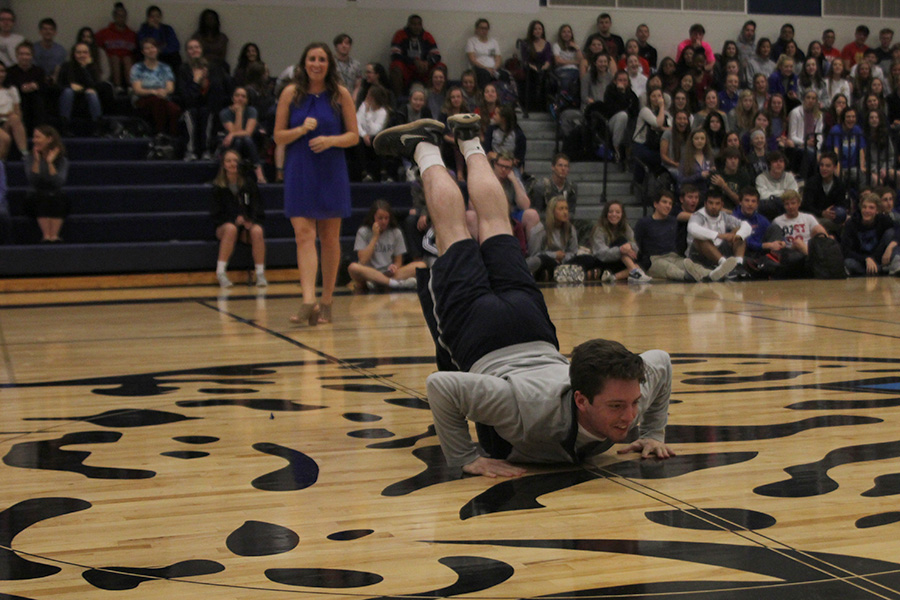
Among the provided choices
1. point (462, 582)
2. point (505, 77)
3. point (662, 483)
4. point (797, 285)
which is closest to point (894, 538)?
point (662, 483)

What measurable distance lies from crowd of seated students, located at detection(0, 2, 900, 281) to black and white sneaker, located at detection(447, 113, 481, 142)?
516cm

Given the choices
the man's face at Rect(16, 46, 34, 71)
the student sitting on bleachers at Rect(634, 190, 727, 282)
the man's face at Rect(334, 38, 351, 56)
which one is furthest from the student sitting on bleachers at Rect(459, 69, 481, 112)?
Result: the man's face at Rect(16, 46, 34, 71)

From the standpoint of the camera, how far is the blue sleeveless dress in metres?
5.65

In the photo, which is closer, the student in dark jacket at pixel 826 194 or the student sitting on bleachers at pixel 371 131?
the student in dark jacket at pixel 826 194

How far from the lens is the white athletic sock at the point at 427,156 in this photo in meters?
3.72

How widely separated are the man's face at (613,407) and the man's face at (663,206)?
7.15 metres

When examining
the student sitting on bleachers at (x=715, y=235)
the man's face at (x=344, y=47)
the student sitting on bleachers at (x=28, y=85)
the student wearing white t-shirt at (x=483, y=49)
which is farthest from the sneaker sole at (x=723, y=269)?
the student sitting on bleachers at (x=28, y=85)

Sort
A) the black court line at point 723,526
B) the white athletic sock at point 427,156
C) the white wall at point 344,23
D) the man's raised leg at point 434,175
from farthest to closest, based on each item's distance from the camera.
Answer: the white wall at point 344,23 < the white athletic sock at point 427,156 < the man's raised leg at point 434,175 < the black court line at point 723,526

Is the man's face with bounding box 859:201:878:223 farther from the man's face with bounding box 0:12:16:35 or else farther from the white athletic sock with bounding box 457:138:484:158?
the man's face with bounding box 0:12:16:35

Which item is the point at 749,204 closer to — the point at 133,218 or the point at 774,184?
the point at 774,184

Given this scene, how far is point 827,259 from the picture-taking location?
9.12m

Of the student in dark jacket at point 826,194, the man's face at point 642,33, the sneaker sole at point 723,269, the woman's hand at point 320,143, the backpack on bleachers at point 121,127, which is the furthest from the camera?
the man's face at point 642,33

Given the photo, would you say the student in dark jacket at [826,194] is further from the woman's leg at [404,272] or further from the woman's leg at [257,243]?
the woman's leg at [257,243]

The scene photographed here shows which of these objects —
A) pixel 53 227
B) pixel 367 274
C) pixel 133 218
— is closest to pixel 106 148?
pixel 133 218
